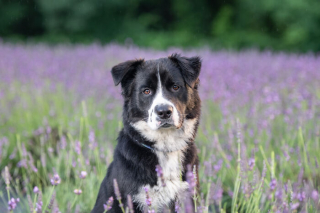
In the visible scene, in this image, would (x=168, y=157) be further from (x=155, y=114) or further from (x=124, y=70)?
(x=124, y=70)

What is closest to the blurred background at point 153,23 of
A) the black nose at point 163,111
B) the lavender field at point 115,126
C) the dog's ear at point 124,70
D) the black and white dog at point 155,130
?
the lavender field at point 115,126

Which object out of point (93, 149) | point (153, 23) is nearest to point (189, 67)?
point (93, 149)

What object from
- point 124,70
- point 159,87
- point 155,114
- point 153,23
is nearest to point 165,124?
point 155,114

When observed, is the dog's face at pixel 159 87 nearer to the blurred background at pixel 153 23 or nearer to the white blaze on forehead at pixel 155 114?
the white blaze on forehead at pixel 155 114

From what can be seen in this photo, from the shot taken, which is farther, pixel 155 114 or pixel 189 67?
pixel 189 67

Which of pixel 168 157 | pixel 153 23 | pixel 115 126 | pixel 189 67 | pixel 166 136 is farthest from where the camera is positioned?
pixel 153 23

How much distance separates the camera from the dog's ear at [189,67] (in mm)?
3113

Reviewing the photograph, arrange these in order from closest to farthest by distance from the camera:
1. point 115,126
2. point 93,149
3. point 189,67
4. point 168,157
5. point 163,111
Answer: point 163,111 → point 168,157 → point 189,67 → point 93,149 → point 115,126

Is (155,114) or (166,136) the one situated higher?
(155,114)

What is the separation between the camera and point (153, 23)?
18.0 meters

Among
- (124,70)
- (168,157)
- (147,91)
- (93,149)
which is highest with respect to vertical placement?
(124,70)

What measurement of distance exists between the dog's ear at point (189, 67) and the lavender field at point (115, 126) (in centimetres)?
56

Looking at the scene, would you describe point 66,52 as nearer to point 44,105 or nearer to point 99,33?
point 44,105

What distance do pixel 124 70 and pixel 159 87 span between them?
1.09 feet
